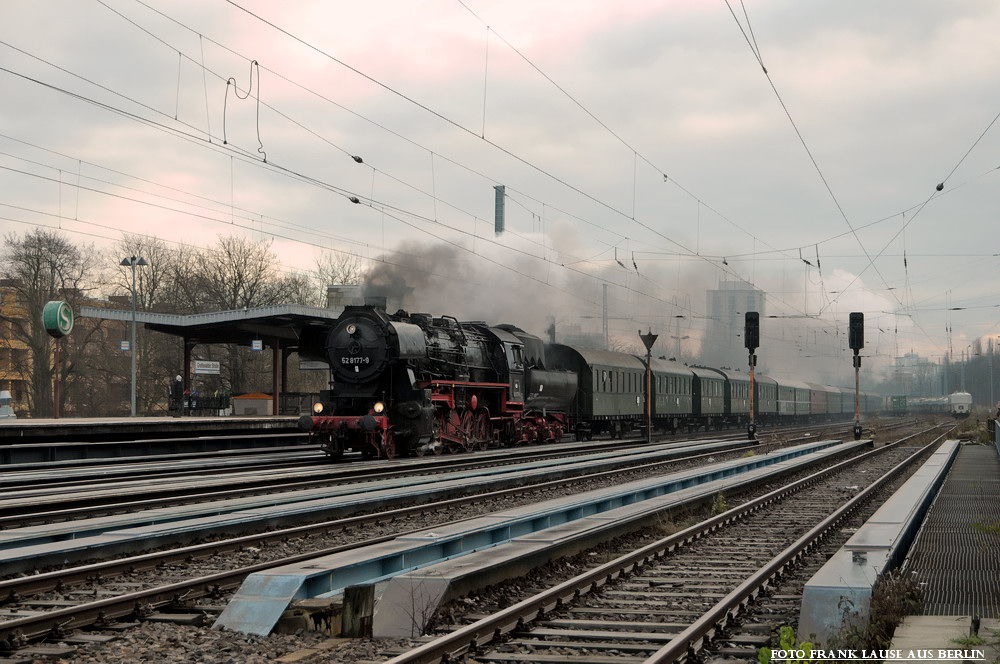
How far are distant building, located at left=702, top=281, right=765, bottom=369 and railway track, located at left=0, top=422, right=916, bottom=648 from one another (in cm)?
5018

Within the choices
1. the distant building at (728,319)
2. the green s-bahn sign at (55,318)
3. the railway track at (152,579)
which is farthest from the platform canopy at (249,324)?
the distant building at (728,319)

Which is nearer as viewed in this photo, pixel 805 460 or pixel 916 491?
pixel 916 491

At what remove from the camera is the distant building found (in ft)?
214

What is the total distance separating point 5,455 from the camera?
2294 cm

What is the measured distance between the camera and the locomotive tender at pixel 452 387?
24.0 metres

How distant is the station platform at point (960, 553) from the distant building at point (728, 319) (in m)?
42.5

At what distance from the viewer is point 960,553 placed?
1153 cm

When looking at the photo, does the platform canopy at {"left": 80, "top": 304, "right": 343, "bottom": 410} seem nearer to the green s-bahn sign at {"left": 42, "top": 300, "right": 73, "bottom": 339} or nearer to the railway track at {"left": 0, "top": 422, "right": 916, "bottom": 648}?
the green s-bahn sign at {"left": 42, "top": 300, "right": 73, "bottom": 339}

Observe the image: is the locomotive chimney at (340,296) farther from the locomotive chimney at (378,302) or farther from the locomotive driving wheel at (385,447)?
the locomotive driving wheel at (385,447)

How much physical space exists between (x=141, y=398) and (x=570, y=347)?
30297 mm

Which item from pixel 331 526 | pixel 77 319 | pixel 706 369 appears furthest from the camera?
pixel 77 319

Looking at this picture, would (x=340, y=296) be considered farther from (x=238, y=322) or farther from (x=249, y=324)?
(x=238, y=322)

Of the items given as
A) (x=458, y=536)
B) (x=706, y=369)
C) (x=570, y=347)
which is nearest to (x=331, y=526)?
(x=458, y=536)

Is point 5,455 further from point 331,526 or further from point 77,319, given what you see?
point 77,319
